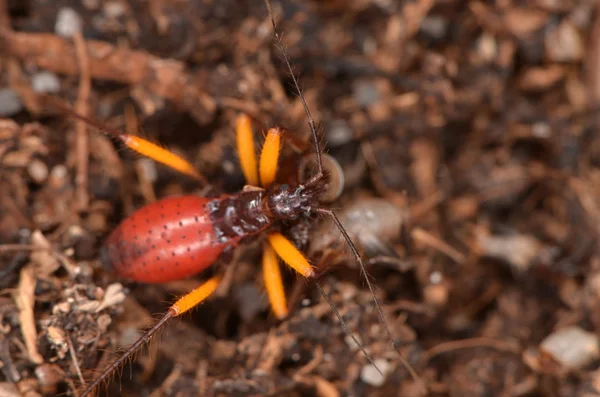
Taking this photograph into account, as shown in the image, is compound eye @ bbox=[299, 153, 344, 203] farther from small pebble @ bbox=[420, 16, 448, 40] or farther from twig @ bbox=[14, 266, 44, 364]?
twig @ bbox=[14, 266, 44, 364]

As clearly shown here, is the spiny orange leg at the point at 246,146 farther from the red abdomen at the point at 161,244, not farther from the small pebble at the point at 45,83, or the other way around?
the small pebble at the point at 45,83

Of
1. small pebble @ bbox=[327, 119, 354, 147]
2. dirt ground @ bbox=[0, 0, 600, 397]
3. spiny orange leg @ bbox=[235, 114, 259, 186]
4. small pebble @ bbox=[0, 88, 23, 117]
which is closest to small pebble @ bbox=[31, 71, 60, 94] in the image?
dirt ground @ bbox=[0, 0, 600, 397]

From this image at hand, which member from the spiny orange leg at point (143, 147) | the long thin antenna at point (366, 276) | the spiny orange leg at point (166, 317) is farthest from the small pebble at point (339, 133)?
the spiny orange leg at point (166, 317)

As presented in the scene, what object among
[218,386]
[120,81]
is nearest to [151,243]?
[218,386]

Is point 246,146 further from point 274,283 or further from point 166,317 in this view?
point 166,317

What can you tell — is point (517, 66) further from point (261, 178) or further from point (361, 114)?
point (261, 178)
